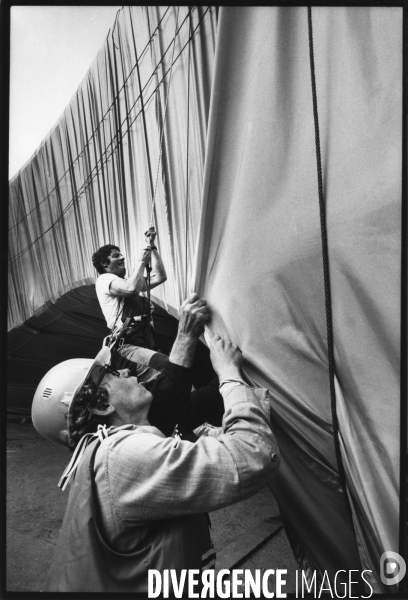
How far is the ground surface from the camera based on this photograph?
1.84 m

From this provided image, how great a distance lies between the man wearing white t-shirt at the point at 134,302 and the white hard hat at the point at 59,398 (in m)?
0.18

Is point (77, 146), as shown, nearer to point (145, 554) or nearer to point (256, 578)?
point (145, 554)

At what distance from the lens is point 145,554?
90 cm

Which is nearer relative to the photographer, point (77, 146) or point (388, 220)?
point (388, 220)

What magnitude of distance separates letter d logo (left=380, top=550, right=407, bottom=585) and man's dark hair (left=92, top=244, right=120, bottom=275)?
1.14 meters

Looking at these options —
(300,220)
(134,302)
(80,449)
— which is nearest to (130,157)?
(134,302)

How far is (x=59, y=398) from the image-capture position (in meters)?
1.06

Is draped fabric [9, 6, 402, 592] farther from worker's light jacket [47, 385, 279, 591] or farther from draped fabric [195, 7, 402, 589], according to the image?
worker's light jacket [47, 385, 279, 591]

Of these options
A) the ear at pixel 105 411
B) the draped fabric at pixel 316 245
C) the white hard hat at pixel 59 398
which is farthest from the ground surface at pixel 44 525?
the draped fabric at pixel 316 245

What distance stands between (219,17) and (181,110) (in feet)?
0.95

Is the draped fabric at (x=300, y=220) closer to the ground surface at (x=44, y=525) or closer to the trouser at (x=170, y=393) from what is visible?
the trouser at (x=170, y=393)

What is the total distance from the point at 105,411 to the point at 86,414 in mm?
45

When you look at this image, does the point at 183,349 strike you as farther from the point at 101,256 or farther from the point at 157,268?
the point at 101,256

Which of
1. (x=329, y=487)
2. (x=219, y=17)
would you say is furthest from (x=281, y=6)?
(x=329, y=487)
